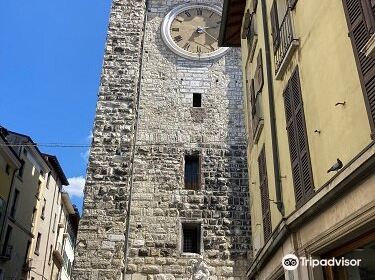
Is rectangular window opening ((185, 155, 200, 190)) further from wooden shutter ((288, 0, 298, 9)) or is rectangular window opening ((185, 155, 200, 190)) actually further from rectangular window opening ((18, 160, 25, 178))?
rectangular window opening ((18, 160, 25, 178))

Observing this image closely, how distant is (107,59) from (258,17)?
236 inches

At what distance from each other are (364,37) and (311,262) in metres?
2.28

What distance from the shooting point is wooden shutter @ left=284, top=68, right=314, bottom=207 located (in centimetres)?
457

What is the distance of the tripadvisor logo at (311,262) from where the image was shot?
3756 millimetres

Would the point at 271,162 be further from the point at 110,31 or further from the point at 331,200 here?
the point at 110,31

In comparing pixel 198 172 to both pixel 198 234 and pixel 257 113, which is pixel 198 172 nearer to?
pixel 198 234

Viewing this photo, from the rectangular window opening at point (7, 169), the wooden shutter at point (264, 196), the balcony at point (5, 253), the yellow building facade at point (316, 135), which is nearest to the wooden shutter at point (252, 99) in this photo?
the yellow building facade at point (316, 135)

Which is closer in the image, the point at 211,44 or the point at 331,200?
the point at 331,200

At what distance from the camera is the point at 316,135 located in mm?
4328

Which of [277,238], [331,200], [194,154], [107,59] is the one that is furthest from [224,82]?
[331,200]

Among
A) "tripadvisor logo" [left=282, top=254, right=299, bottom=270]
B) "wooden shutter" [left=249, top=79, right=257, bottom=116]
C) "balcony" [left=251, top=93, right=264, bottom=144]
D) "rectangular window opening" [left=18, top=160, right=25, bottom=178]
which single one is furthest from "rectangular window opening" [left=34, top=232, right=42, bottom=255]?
"tripadvisor logo" [left=282, top=254, right=299, bottom=270]

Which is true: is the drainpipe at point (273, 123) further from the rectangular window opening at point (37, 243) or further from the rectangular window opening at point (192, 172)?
the rectangular window opening at point (37, 243)

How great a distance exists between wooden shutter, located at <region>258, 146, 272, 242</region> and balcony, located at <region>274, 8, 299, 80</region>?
1.73m

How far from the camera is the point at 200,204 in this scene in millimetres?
10914
